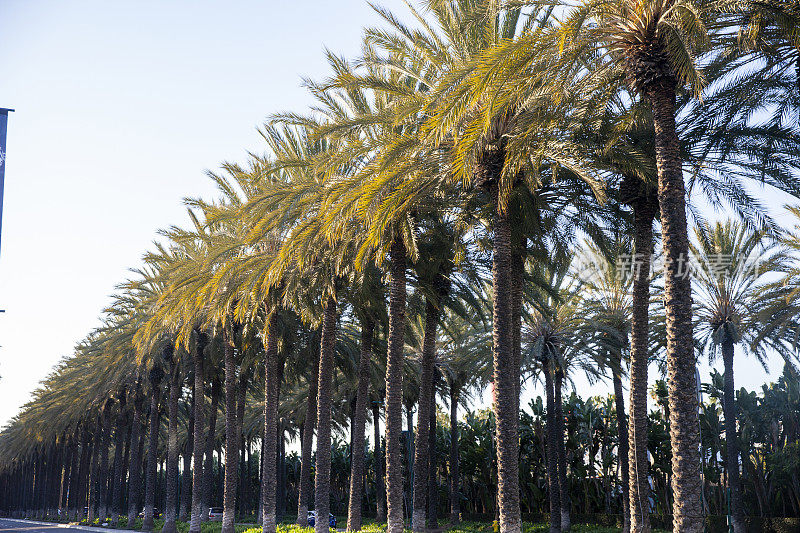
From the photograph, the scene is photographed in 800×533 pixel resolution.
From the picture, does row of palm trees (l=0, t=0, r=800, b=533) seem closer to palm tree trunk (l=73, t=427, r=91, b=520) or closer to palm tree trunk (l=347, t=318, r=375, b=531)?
palm tree trunk (l=347, t=318, r=375, b=531)

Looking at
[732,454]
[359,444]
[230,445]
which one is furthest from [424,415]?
[732,454]

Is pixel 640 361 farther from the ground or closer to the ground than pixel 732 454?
farther from the ground

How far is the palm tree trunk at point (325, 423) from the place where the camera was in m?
23.6

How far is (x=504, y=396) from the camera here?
15844 millimetres

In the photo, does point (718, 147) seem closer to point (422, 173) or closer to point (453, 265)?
point (422, 173)

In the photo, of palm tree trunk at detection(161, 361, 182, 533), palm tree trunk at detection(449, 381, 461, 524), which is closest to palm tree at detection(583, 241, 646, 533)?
palm tree trunk at detection(449, 381, 461, 524)

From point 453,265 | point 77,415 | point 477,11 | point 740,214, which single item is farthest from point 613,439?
point 77,415

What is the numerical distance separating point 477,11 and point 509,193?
3.94 metres

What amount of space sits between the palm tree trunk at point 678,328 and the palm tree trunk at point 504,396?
13.1 ft

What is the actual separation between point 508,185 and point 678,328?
526 centimetres

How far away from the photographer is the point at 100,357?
1736 inches

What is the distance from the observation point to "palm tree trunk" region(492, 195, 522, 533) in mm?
15270

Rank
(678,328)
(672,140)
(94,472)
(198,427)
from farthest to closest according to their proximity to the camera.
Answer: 1. (94,472)
2. (198,427)
3. (672,140)
4. (678,328)

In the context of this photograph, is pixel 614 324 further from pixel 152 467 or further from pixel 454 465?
pixel 152 467
